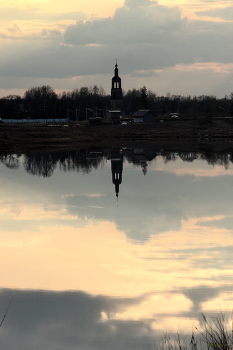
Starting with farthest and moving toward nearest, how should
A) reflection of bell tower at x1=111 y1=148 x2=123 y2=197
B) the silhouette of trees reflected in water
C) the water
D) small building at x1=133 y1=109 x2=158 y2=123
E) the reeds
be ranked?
small building at x1=133 y1=109 x2=158 y2=123, the silhouette of trees reflected in water, reflection of bell tower at x1=111 y1=148 x2=123 y2=197, the water, the reeds

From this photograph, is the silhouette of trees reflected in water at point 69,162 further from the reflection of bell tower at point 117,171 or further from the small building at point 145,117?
the small building at point 145,117

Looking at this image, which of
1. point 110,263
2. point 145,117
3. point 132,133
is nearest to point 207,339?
point 110,263

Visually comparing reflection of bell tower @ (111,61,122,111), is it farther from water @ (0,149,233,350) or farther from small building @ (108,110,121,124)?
water @ (0,149,233,350)

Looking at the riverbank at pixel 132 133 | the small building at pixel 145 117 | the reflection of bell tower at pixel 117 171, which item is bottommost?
the riverbank at pixel 132 133

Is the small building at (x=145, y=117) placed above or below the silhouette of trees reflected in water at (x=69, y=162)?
above

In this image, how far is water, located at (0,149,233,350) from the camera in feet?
31.2

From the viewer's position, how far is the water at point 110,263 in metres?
9.51

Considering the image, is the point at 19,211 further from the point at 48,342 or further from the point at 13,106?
the point at 13,106

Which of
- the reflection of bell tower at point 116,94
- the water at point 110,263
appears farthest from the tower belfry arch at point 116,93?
the water at point 110,263

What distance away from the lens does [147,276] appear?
1245cm

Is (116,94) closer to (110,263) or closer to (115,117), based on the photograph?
(115,117)

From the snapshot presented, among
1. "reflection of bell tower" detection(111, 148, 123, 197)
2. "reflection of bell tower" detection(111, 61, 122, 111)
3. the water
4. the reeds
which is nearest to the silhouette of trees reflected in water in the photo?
"reflection of bell tower" detection(111, 148, 123, 197)

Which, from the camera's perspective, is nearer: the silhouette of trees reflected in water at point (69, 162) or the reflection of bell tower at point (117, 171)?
the reflection of bell tower at point (117, 171)

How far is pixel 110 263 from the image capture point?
1364 centimetres
